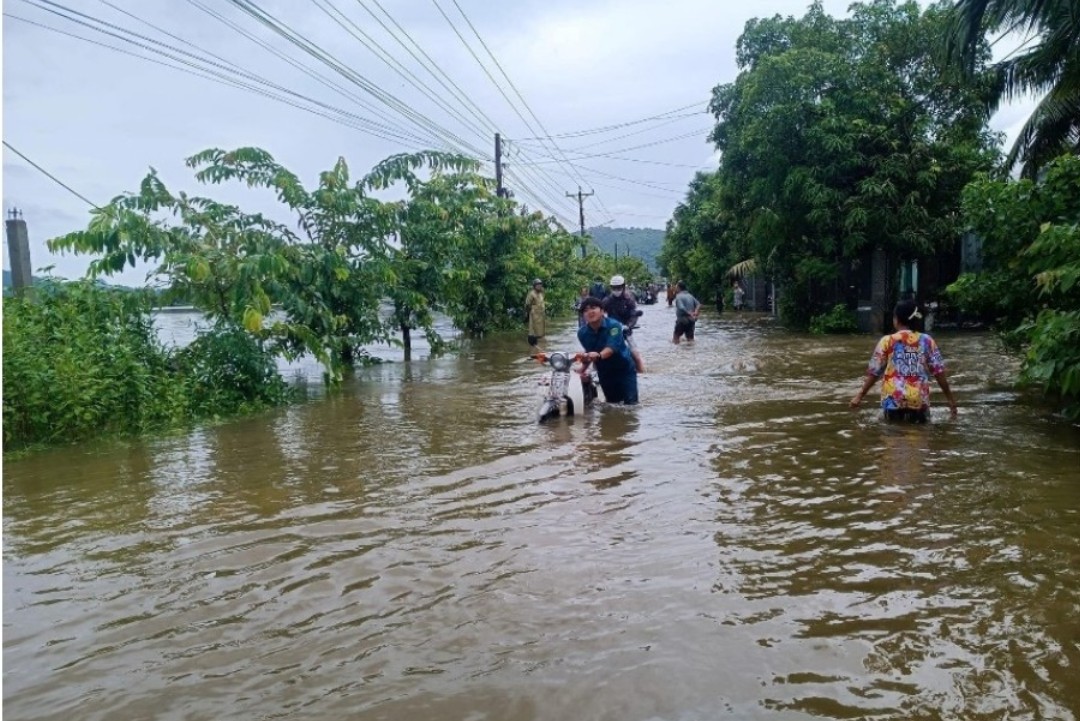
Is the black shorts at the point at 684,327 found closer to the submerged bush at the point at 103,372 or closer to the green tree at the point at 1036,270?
the green tree at the point at 1036,270

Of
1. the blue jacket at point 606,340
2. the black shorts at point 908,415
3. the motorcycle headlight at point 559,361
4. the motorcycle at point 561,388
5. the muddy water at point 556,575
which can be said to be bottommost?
the muddy water at point 556,575

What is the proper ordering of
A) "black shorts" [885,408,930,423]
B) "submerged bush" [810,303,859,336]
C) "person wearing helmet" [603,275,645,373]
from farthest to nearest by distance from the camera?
"submerged bush" [810,303,859,336] < "person wearing helmet" [603,275,645,373] < "black shorts" [885,408,930,423]

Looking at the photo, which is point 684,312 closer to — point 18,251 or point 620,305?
point 620,305

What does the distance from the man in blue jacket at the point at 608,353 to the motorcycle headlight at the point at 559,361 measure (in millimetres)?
225

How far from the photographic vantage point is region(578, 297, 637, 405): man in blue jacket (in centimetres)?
958

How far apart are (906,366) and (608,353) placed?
3.03m

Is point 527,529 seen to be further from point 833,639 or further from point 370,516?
point 833,639

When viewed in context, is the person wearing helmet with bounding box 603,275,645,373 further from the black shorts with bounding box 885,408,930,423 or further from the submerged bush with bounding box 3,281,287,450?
the black shorts with bounding box 885,408,930,423

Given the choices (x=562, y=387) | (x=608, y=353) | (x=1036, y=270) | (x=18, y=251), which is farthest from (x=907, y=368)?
(x=18, y=251)

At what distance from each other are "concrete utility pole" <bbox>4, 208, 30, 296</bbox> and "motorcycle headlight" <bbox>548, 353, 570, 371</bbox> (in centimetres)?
767

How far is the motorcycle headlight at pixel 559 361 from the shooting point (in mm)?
9414

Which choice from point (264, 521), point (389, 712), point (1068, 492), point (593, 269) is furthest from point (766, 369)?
point (593, 269)

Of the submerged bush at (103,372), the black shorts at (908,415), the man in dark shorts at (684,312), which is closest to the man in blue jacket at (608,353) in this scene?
the black shorts at (908,415)

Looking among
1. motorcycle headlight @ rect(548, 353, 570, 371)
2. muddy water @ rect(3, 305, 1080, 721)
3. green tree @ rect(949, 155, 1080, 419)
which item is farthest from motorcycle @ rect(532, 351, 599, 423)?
green tree @ rect(949, 155, 1080, 419)
